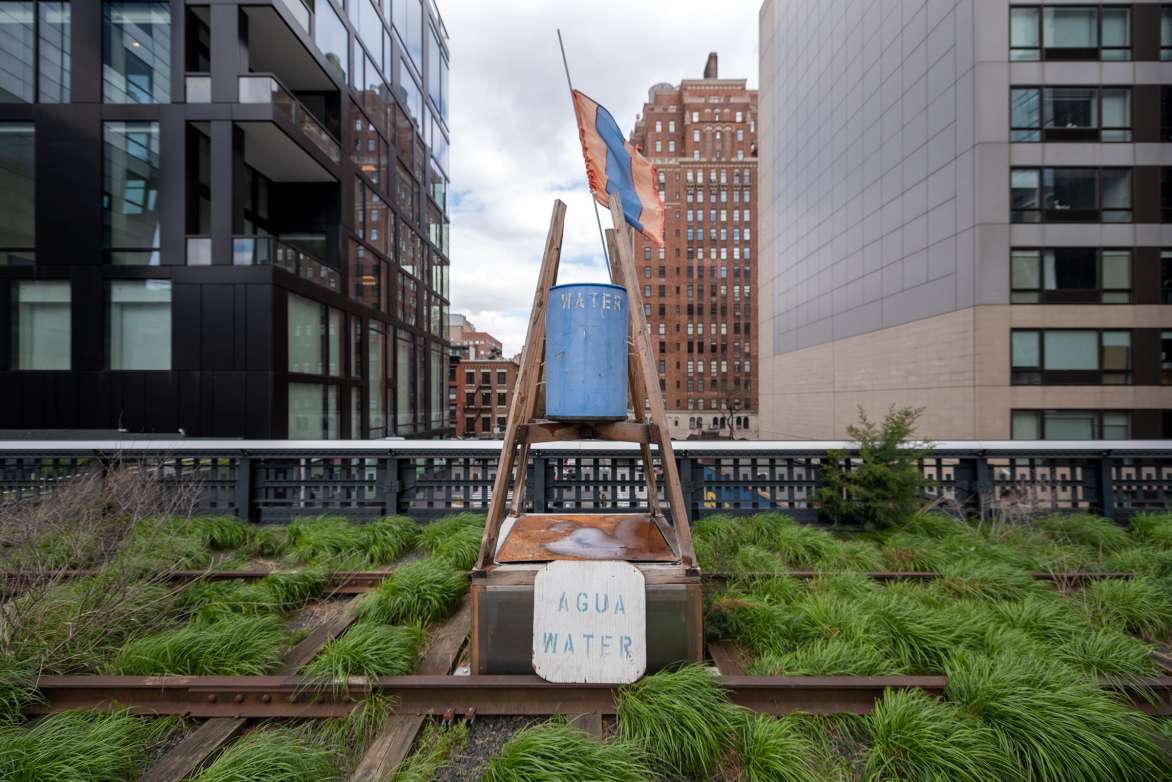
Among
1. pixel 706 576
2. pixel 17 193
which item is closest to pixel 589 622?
pixel 706 576

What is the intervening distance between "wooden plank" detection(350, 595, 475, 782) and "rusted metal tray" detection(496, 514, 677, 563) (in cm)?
92

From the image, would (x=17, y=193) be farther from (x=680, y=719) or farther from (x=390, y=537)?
(x=680, y=719)

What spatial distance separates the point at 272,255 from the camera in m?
13.5

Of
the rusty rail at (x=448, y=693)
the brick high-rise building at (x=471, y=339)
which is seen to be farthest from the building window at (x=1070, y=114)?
the brick high-rise building at (x=471, y=339)

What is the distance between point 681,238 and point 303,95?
76.3 metres

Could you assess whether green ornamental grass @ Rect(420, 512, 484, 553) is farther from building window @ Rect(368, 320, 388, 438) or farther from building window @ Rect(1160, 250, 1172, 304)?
building window @ Rect(1160, 250, 1172, 304)

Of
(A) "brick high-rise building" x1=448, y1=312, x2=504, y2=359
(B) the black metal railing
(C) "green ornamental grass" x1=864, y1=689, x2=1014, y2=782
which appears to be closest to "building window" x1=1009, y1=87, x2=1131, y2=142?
(B) the black metal railing

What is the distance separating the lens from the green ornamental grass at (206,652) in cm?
359

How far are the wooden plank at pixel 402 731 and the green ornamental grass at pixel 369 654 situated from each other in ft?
0.57

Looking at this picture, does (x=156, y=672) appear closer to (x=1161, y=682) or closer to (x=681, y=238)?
(x=1161, y=682)

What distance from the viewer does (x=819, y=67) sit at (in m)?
28.6

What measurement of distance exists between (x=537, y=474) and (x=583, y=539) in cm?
299

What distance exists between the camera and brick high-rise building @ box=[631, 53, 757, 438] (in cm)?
8569

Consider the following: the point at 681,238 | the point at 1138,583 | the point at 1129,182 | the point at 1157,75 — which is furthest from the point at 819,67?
the point at 681,238
